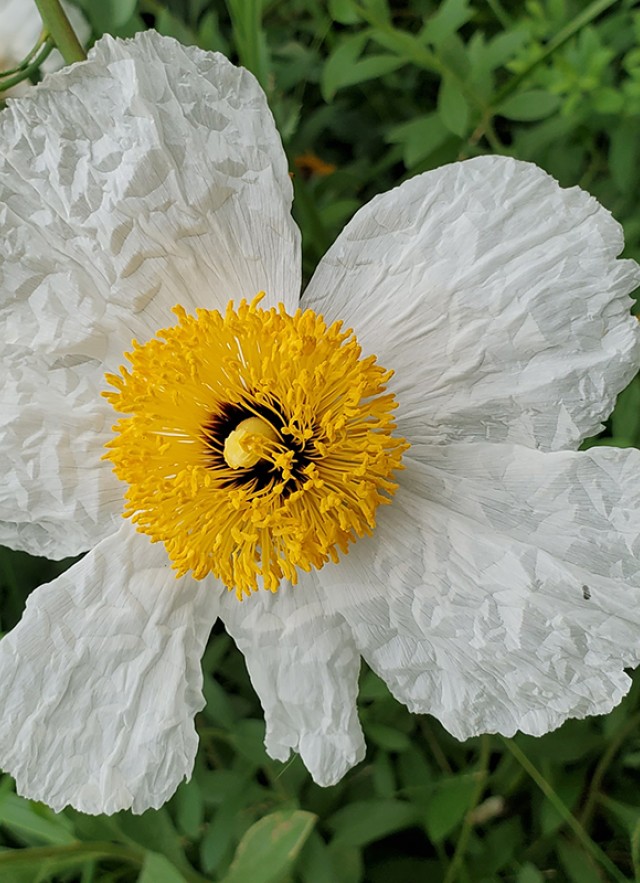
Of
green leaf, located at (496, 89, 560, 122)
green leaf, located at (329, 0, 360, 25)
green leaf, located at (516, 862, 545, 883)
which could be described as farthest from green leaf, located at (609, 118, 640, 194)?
green leaf, located at (516, 862, 545, 883)

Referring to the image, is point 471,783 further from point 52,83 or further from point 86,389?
point 52,83

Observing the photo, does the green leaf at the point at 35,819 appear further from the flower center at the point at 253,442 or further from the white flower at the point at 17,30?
the white flower at the point at 17,30

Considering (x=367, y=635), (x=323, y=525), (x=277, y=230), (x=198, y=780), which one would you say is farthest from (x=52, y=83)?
(x=198, y=780)

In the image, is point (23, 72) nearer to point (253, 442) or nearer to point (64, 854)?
point (253, 442)

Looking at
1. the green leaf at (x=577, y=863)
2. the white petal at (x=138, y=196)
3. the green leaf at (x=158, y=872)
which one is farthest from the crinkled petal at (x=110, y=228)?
the green leaf at (x=577, y=863)

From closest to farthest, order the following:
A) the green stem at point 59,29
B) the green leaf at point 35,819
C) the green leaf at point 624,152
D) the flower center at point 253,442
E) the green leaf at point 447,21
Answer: the flower center at point 253,442, the green stem at point 59,29, the green leaf at point 35,819, the green leaf at point 447,21, the green leaf at point 624,152

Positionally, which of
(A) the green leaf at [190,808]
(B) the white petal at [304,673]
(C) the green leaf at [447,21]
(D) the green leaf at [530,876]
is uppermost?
(C) the green leaf at [447,21]

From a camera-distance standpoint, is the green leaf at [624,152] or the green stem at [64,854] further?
the green leaf at [624,152]
